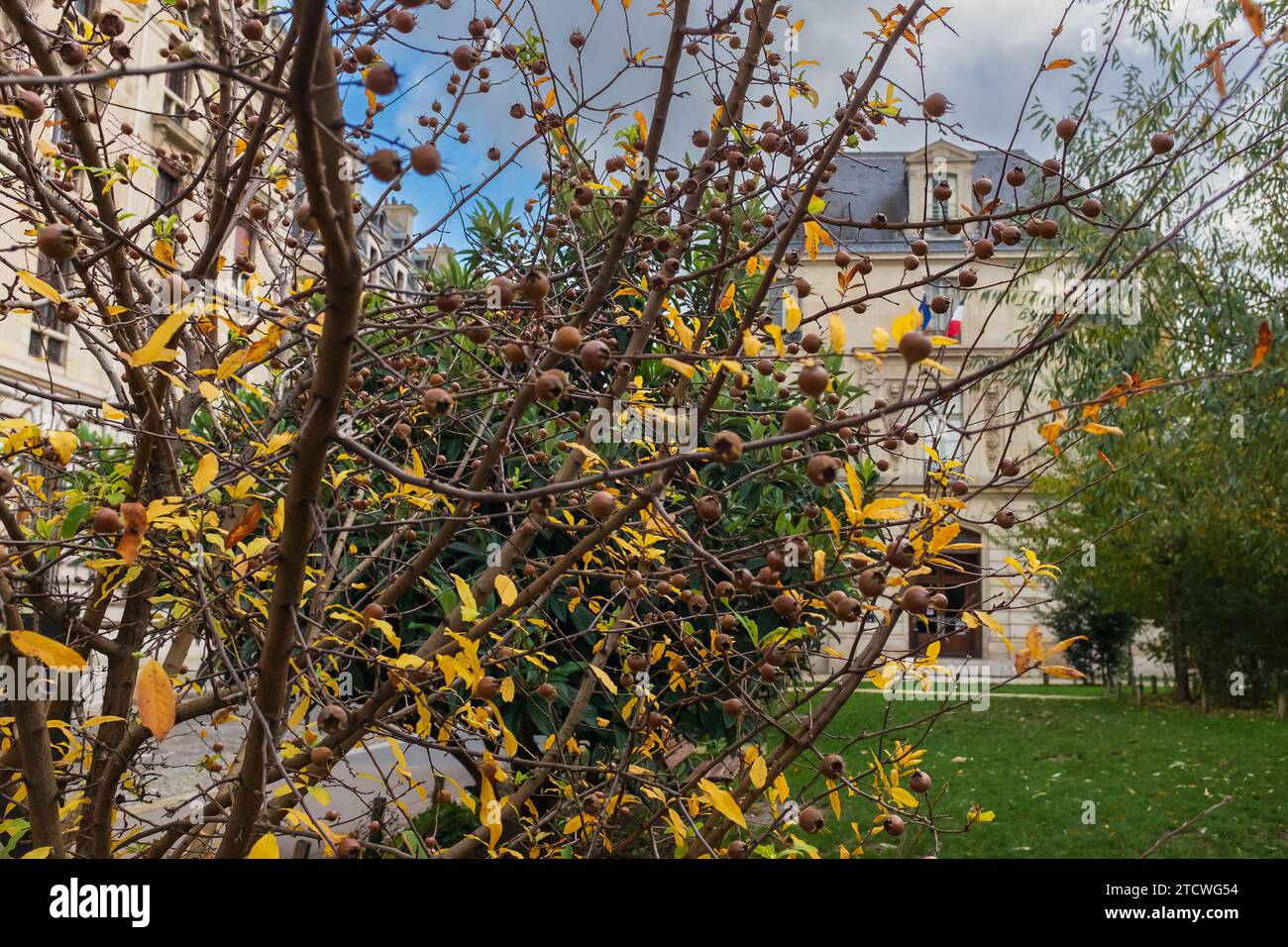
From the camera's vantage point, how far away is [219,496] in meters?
2.18

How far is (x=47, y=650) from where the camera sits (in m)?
1.15

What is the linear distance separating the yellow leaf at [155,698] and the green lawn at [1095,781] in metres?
2.61

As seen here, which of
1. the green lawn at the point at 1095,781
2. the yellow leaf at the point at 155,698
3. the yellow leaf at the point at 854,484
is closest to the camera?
the yellow leaf at the point at 155,698

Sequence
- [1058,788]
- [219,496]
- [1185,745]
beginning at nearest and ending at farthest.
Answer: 1. [219,496]
2. [1058,788]
3. [1185,745]

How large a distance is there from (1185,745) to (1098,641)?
8566 mm

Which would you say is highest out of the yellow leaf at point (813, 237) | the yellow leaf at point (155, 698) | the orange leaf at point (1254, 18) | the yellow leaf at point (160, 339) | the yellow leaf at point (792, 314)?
the orange leaf at point (1254, 18)

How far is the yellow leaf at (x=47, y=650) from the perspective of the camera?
113 centimetres

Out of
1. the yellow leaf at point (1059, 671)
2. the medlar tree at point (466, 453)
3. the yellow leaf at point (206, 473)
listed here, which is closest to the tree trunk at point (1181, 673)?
the medlar tree at point (466, 453)

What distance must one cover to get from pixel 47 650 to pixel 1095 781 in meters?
8.64

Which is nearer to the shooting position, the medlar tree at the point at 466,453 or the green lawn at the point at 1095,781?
the medlar tree at the point at 466,453

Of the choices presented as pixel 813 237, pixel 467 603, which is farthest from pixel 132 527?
pixel 813 237

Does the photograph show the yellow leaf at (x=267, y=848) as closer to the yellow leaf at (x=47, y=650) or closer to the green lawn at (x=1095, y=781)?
the yellow leaf at (x=47, y=650)

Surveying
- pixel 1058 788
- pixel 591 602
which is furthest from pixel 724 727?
pixel 1058 788
